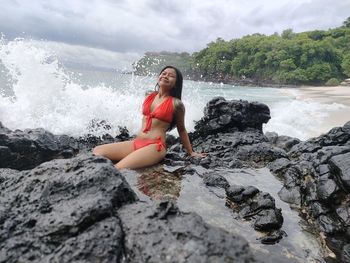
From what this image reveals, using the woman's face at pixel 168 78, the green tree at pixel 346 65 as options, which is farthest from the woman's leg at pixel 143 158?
the green tree at pixel 346 65

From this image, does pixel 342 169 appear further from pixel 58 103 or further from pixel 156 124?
pixel 58 103

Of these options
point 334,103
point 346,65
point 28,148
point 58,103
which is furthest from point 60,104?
point 346,65

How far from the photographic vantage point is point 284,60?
8081cm

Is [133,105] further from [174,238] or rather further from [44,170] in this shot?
[174,238]

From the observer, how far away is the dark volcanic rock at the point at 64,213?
78.0 inches

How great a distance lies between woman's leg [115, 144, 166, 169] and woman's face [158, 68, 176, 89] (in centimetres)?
98

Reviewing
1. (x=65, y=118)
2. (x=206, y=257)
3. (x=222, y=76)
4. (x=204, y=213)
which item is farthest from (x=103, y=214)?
(x=222, y=76)

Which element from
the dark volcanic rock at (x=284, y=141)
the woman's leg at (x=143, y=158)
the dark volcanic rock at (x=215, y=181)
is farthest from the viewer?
→ the dark volcanic rock at (x=284, y=141)

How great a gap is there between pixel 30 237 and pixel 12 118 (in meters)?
8.16

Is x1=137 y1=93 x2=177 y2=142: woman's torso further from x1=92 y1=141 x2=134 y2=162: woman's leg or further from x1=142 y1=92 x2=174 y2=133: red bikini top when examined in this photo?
x1=92 y1=141 x2=134 y2=162: woman's leg

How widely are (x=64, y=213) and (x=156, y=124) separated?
3.26 metres

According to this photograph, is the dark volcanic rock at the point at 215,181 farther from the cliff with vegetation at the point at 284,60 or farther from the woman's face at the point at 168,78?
the cliff with vegetation at the point at 284,60

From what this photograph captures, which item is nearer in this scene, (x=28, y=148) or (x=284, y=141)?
(x=28, y=148)

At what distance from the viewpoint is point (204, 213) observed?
3.57 metres
